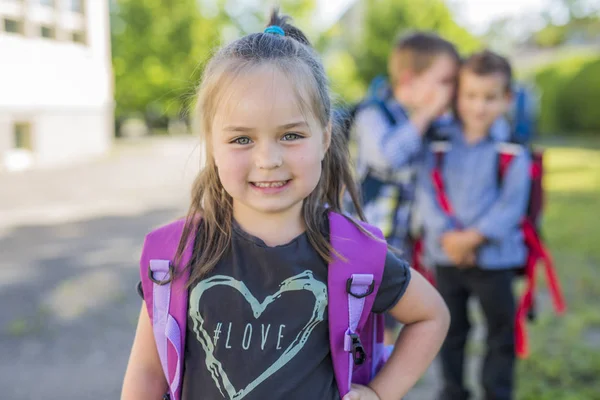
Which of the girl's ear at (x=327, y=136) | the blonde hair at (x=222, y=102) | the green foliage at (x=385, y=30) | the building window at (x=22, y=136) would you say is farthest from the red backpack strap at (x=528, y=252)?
the green foliage at (x=385, y=30)

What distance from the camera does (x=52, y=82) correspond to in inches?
436

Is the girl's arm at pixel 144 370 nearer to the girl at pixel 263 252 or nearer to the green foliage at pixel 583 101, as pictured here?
the girl at pixel 263 252

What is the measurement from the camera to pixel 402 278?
139 centimetres

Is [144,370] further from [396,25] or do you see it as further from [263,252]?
[396,25]

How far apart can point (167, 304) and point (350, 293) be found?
399mm

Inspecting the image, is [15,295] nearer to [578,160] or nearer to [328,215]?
[328,215]

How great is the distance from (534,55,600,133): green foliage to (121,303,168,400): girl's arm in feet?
69.0

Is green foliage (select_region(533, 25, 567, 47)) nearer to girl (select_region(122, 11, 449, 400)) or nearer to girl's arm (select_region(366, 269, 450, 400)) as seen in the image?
girl's arm (select_region(366, 269, 450, 400))

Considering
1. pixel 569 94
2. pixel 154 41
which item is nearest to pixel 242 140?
pixel 569 94

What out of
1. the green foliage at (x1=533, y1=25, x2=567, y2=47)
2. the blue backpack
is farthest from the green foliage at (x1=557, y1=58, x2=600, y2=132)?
the green foliage at (x1=533, y1=25, x2=567, y2=47)

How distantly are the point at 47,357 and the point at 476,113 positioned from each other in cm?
281

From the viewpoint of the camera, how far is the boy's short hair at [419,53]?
108 inches

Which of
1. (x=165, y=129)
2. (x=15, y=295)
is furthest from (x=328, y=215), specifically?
(x=165, y=129)

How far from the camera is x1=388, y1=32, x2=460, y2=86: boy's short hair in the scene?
274cm
